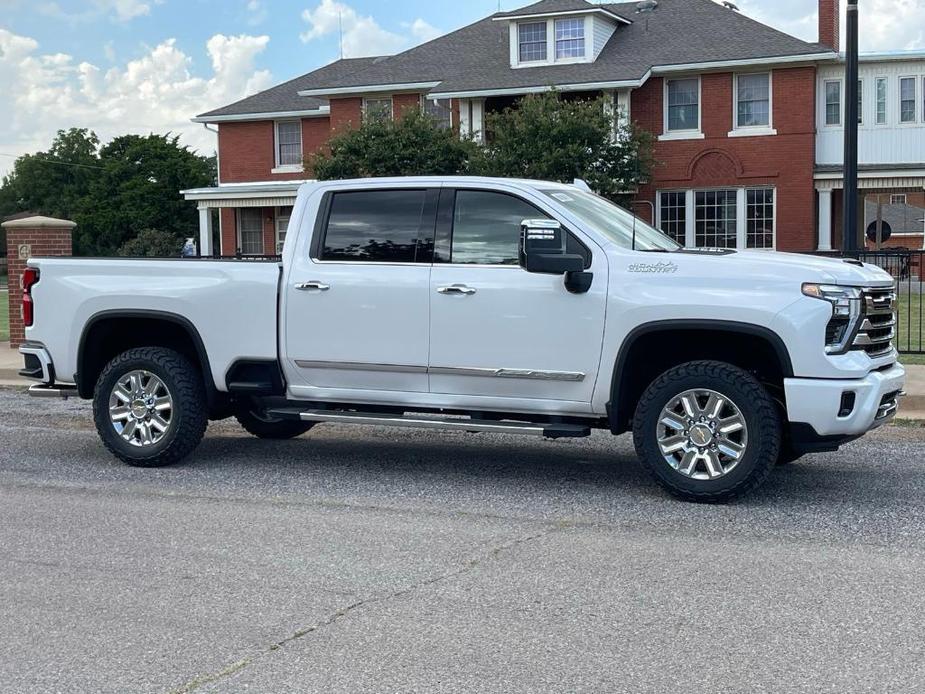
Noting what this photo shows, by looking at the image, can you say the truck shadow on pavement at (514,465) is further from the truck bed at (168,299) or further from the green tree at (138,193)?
the green tree at (138,193)

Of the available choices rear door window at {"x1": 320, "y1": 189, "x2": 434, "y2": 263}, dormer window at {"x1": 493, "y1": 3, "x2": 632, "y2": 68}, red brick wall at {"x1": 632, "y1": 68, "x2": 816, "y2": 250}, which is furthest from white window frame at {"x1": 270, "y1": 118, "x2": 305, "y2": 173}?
rear door window at {"x1": 320, "y1": 189, "x2": 434, "y2": 263}

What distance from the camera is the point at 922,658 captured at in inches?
182

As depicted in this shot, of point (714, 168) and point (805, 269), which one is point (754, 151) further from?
point (805, 269)

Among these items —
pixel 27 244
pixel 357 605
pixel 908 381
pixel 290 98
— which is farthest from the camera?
pixel 290 98

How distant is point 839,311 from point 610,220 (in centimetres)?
178

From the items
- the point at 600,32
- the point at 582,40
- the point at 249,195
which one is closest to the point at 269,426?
the point at 582,40

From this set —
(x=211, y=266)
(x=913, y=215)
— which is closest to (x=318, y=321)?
(x=211, y=266)

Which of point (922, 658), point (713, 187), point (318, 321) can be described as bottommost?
point (922, 658)

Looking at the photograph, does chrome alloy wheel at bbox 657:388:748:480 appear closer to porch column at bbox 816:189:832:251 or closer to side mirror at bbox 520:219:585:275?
side mirror at bbox 520:219:585:275

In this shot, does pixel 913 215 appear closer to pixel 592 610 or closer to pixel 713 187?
pixel 713 187

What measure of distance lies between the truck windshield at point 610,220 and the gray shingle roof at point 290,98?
32.0 meters

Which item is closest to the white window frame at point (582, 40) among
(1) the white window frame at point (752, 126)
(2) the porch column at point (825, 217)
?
(1) the white window frame at point (752, 126)

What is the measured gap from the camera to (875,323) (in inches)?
292

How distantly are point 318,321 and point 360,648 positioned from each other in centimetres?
375
